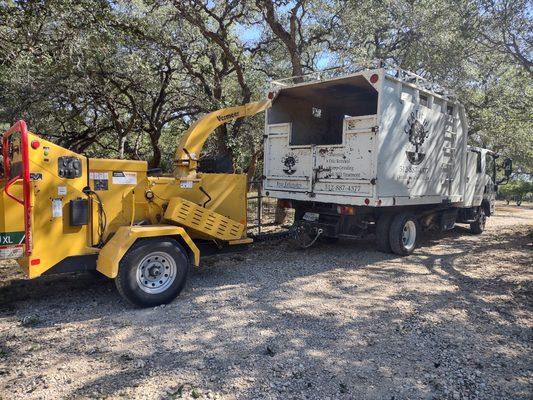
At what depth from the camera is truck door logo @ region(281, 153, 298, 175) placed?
8.62 metres

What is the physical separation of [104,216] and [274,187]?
4.28m

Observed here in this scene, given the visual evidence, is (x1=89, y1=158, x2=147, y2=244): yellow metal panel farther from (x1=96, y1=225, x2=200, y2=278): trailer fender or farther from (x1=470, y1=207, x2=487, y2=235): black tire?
(x1=470, y1=207, x2=487, y2=235): black tire

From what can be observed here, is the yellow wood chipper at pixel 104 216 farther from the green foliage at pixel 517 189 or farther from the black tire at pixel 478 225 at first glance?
the green foliage at pixel 517 189

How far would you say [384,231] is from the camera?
8.45 meters

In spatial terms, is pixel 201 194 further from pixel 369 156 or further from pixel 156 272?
pixel 369 156

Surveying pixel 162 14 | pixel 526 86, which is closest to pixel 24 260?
pixel 162 14

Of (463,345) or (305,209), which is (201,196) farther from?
(463,345)

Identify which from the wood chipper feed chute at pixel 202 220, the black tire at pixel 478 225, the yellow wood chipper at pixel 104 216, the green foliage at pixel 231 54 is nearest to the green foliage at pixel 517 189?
the green foliage at pixel 231 54

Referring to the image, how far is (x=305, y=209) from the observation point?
8938mm

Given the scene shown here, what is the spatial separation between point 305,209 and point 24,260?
17.8 feet

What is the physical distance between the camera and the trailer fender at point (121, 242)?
5000mm

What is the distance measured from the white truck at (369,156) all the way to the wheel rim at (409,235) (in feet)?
0.08

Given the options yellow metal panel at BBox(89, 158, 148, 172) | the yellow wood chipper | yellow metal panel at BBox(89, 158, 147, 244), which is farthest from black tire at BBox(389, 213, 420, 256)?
yellow metal panel at BBox(89, 158, 148, 172)

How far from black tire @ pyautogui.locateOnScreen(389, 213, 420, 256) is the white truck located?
0.06ft
